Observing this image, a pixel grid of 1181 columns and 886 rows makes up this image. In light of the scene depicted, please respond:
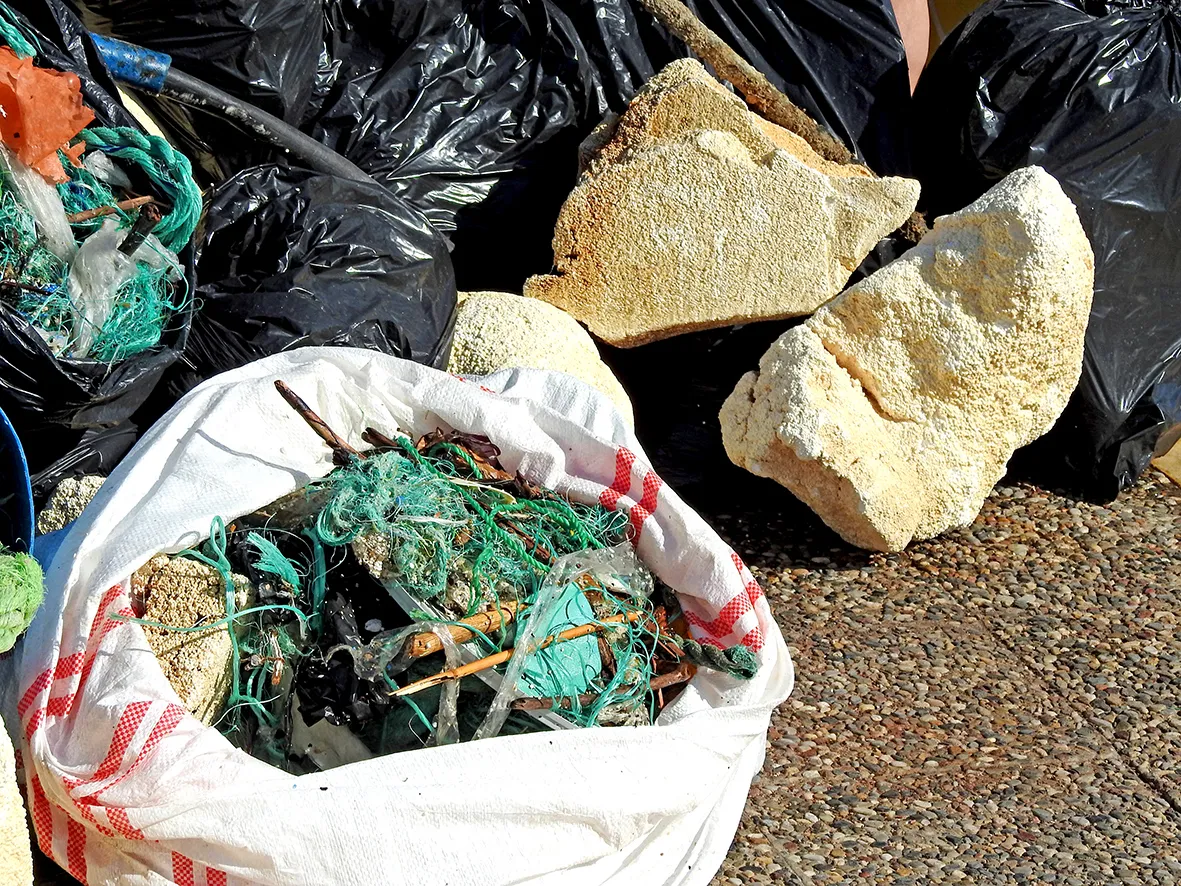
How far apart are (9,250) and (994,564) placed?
2.31 meters

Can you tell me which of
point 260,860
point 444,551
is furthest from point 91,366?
point 260,860

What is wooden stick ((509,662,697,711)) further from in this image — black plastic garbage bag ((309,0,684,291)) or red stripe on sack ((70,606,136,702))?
black plastic garbage bag ((309,0,684,291))

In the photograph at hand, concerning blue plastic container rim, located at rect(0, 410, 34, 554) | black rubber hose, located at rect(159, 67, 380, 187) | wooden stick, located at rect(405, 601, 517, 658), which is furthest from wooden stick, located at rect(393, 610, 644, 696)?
black rubber hose, located at rect(159, 67, 380, 187)

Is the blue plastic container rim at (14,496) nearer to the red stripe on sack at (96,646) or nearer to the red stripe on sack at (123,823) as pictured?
the red stripe on sack at (96,646)

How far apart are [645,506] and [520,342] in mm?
694

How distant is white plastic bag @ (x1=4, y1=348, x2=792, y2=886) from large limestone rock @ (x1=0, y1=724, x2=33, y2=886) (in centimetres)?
11

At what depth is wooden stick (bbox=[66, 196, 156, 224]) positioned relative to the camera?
223 cm

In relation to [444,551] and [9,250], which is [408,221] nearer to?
[9,250]

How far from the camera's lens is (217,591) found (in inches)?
70.9

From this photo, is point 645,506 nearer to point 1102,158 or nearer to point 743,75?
point 743,75

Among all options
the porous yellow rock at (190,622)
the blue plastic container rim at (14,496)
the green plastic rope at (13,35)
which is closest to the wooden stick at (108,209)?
the green plastic rope at (13,35)

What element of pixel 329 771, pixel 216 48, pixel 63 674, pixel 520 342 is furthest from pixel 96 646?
pixel 216 48

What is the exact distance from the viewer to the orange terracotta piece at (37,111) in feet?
6.69

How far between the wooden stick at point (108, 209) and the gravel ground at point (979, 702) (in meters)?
1.16
